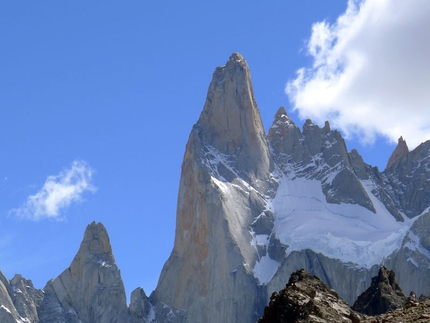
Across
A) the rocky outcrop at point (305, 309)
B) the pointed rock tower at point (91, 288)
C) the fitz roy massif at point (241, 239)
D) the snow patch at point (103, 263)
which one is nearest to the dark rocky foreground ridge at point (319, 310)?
the rocky outcrop at point (305, 309)

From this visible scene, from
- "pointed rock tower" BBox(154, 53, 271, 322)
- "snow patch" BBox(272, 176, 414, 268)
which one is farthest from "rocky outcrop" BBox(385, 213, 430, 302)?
"pointed rock tower" BBox(154, 53, 271, 322)

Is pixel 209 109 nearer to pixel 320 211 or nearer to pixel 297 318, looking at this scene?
pixel 320 211

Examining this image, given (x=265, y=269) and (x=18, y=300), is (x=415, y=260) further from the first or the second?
(x=18, y=300)

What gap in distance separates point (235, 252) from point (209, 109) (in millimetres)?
32531

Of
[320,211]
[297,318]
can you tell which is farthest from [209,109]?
[297,318]

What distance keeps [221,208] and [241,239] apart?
5.13 meters

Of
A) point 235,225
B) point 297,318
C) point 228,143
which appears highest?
point 228,143

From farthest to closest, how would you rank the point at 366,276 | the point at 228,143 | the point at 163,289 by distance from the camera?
the point at 228,143 → the point at 163,289 → the point at 366,276

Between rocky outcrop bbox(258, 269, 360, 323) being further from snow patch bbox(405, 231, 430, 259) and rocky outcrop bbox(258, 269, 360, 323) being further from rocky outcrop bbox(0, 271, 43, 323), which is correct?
snow patch bbox(405, 231, 430, 259)

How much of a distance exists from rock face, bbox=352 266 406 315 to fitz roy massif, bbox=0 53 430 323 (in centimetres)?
7141

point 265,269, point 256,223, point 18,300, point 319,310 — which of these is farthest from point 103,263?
point 319,310

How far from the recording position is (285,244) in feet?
569

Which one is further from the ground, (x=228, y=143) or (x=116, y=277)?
(x=228, y=143)

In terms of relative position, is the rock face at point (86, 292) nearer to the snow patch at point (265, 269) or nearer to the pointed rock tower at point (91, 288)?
the pointed rock tower at point (91, 288)
